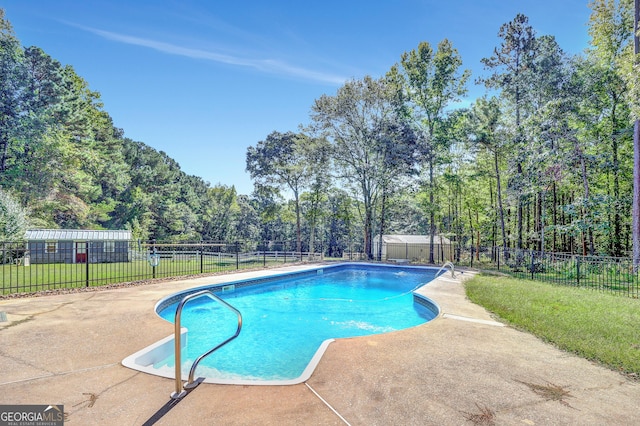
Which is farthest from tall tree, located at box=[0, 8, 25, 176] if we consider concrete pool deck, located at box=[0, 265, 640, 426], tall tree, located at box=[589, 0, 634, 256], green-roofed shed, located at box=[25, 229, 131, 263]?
tall tree, located at box=[589, 0, 634, 256]

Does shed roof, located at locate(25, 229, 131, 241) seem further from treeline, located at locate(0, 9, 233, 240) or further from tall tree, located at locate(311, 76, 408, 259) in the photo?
tall tree, located at locate(311, 76, 408, 259)

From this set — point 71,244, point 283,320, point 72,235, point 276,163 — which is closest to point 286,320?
point 283,320

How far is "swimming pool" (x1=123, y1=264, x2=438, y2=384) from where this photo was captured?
4199 millimetres

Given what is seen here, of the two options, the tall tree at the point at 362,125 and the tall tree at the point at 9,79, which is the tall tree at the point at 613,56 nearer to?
the tall tree at the point at 362,125

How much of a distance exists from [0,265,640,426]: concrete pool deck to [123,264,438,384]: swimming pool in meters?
0.35

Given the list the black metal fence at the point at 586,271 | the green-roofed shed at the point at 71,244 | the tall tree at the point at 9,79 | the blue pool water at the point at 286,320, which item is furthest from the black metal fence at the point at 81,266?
the black metal fence at the point at 586,271

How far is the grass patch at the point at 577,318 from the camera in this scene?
3.80 metres

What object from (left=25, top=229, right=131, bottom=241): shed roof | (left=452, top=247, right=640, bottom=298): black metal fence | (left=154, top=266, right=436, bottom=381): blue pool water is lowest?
(left=154, top=266, right=436, bottom=381): blue pool water

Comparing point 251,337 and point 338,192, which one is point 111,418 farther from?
point 338,192

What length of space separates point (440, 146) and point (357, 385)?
56.7ft

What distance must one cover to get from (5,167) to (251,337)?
2255 centimetres

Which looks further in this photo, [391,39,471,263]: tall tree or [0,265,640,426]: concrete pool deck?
[391,39,471,263]: tall tree

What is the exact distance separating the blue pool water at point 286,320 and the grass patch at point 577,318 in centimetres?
161

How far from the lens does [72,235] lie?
1727cm
